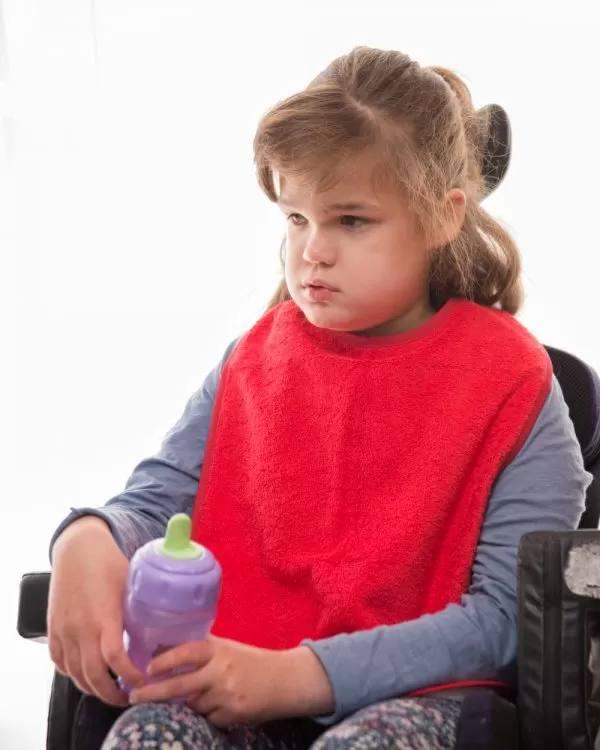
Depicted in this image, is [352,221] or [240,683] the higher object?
[352,221]

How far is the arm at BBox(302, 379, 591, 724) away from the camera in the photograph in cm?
108

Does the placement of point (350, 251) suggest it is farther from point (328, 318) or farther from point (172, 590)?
point (172, 590)

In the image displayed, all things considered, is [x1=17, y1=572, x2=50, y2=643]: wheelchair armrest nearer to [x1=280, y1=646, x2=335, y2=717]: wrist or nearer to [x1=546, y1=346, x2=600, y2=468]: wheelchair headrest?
[x1=280, y1=646, x2=335, y2=717]: wrist

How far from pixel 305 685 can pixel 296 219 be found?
0.54 m

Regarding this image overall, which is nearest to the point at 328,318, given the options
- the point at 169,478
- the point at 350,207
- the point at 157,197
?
the point at 350,207

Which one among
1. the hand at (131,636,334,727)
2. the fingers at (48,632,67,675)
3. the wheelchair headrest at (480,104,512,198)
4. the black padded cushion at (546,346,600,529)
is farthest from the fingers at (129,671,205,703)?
the wheelchair headrest at (480,104,512,198)

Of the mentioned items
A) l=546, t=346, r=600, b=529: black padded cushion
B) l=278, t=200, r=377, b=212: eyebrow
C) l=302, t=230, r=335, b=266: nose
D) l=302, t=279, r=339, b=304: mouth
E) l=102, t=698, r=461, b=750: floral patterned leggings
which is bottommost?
l=102, t=698, r=461, b=750: floral patterned leggings

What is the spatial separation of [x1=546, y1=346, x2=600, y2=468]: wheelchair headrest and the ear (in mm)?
229

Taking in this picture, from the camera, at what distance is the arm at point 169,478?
4.24 feet

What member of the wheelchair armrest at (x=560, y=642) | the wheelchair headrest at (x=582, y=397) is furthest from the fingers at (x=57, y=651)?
the wheelchair headrest at (x=582, y=397)

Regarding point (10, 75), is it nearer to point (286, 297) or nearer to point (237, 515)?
point (286, 297)

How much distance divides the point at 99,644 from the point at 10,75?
1.50 m

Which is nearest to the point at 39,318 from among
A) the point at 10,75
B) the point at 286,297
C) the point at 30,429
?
the point at 30,429

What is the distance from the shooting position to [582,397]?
54.1 inches
